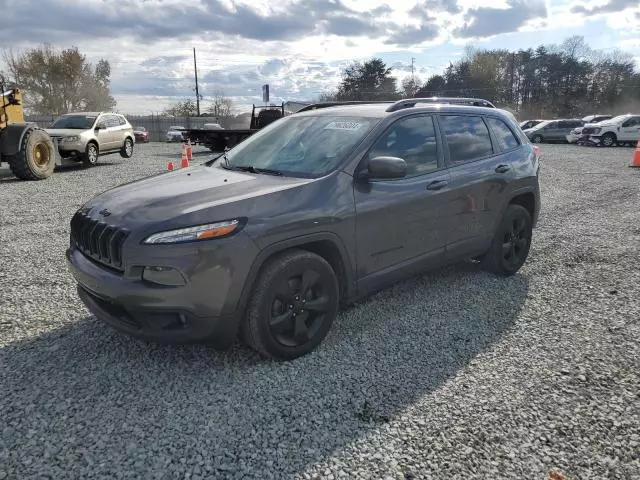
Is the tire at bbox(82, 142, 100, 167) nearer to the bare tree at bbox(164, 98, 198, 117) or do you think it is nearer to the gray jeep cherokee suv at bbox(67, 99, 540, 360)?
the gray jeep cherokee suv at bbox(67, 99, 540, 360)

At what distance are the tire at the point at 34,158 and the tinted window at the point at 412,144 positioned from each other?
10.7 metres

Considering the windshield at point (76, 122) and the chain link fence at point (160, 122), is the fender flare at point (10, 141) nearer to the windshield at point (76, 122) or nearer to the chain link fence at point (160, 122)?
the windshield at point (76, 122)

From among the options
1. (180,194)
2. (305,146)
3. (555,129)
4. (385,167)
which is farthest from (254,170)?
(555,129)

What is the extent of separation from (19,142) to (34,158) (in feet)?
3.01

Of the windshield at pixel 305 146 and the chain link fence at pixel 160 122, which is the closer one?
the windshield at pixel 305 146

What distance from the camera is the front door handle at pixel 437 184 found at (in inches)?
160

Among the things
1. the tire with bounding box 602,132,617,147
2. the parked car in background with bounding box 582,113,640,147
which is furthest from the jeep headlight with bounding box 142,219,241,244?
the tire with bounding box 602,132,617,147

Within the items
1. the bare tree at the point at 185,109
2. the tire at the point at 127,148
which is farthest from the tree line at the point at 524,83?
the tire at the point at 127,148

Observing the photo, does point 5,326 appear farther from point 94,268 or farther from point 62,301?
point 94,268

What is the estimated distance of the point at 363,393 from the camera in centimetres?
303

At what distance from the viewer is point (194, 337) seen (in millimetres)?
2945

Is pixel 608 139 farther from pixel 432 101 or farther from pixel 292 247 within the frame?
pixel 292 247

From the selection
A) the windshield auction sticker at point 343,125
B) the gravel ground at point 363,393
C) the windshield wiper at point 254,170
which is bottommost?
the gravel ground at point 363,393

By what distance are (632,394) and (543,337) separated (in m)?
0.80
